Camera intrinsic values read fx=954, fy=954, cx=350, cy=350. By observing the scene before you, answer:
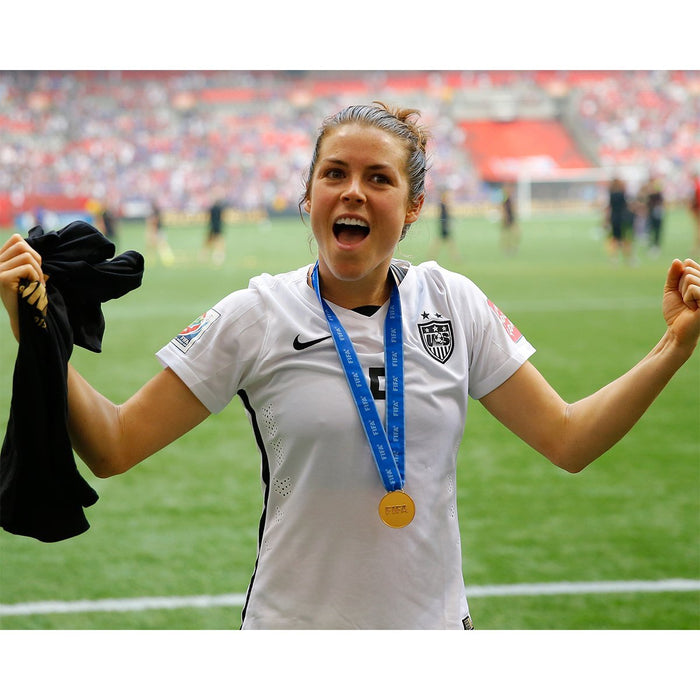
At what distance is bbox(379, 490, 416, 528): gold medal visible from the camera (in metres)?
1.68

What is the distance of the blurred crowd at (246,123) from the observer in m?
33.1

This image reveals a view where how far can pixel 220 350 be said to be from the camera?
67.8 inches

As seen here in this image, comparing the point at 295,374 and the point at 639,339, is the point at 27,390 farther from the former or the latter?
the point at 639,339

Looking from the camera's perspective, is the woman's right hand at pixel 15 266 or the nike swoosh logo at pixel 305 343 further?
the nike swoosh logo at pixel 305 343

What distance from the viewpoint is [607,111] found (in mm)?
36594

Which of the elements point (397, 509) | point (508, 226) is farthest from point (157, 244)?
point (397, 509)

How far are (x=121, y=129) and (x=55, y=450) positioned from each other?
3512 centimetres

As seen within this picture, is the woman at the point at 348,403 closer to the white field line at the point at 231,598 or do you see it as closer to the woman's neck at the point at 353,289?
the woman's neck at the point at 353,289

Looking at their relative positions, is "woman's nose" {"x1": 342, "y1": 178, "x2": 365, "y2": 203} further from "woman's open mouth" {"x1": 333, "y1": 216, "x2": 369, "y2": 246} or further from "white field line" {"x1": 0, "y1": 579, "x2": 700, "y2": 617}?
"white field line" {"x1": 0, "y1": 579, "x2": 700, "y2": 617}

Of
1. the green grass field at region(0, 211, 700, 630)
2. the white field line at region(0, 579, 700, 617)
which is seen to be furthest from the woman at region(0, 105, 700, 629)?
the white field line at region(0, 579, 700, 617)

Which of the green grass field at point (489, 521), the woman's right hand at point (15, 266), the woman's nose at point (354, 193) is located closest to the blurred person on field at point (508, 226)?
the green grass field at point (489, 521)

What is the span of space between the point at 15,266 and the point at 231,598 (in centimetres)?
271

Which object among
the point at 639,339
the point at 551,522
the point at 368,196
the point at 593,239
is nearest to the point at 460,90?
the point at 593,239

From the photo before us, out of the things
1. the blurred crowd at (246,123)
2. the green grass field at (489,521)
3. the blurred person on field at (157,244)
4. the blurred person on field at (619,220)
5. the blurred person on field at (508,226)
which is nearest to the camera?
the green grass field at (489,521)
